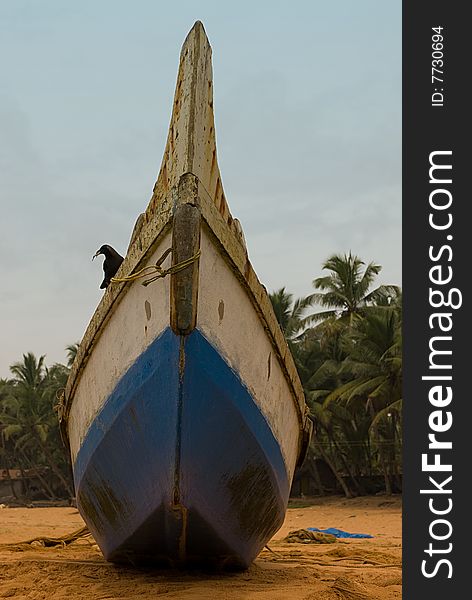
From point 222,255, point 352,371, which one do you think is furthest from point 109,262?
point 352,371

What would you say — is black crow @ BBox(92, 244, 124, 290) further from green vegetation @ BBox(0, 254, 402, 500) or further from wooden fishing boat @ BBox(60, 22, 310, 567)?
green vegetation @ BBox(0, 254, 402, 500)

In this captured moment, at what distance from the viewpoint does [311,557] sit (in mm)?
6934

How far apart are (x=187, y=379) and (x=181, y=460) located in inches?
20.0

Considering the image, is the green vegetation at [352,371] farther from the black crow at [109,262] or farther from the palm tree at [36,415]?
the black crow at [109,262]

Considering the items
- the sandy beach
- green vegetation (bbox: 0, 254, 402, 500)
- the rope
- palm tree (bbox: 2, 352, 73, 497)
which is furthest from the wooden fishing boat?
palm tree (bbox: 2, 352, 73, 497)

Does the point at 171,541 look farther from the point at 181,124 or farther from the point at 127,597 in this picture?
the point at 181,124

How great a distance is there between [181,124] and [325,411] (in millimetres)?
23161

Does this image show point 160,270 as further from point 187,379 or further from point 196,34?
point 196,34

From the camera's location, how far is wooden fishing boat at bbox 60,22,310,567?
3.93 metres

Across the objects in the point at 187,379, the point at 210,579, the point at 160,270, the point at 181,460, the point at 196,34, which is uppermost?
the point at 196,34

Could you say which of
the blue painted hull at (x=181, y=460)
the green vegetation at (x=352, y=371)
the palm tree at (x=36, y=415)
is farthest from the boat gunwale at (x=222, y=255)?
the palm tree at (x=36, y=415)

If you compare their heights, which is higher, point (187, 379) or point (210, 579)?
point (187, 379)

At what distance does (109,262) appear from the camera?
16.9ft

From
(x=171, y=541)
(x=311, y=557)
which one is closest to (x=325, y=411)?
(x=311, y=557)
